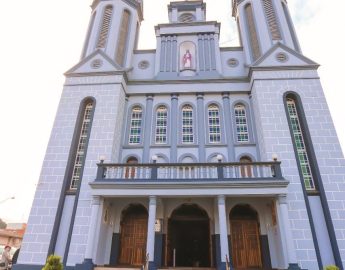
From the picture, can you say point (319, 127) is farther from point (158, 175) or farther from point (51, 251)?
point (51, 251)

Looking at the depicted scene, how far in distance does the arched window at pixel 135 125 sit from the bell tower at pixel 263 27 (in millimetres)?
8012

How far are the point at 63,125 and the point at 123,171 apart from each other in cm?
546

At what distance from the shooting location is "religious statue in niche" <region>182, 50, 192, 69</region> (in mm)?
18750

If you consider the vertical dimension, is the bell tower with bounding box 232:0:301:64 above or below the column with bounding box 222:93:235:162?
above

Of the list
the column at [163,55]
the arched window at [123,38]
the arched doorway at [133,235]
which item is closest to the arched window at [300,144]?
the column at [163,55]

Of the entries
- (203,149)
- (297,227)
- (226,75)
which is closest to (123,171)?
(203,149)

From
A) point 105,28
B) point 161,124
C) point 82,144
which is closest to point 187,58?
point 161,124

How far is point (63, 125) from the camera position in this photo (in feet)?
53.1

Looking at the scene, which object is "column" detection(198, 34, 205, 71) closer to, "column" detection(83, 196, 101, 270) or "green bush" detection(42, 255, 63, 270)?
"column" detection(83, 196, 101, 270)

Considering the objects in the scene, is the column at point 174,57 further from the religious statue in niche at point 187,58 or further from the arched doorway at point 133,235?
the arched doorway at point 133,235

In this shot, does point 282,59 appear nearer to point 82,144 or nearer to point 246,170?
point 246,170

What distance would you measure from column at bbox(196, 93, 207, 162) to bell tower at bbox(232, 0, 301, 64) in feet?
14.1

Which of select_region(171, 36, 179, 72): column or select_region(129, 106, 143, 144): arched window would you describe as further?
select_region(171, 36, 179, 72): column

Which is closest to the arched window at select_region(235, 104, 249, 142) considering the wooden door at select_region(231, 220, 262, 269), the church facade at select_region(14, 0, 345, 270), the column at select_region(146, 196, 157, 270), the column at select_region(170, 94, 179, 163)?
the church facade at select_region(14, 0, 345, 270)
